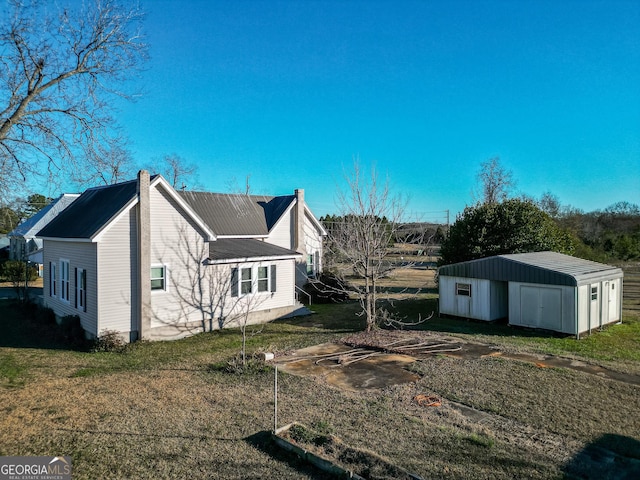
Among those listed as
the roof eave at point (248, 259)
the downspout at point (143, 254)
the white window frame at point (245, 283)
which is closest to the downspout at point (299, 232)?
the roof eave at point (248, 259)

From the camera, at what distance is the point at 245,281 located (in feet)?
61.7

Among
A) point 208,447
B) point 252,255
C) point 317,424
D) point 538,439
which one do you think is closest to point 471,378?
point 538,439

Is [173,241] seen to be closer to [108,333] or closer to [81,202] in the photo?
[108,333]

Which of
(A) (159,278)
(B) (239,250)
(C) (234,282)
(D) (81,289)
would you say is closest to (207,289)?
(C) (234,282)

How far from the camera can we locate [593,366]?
40.6 feet

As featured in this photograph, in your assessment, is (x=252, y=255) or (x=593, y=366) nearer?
(x=593, y=366)

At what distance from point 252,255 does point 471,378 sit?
1034cm

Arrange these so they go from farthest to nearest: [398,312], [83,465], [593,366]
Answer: [398,312] < [593,366] < [83,465]

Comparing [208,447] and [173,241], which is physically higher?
[173,241]

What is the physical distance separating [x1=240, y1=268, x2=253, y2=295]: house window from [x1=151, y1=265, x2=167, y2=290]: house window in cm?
336

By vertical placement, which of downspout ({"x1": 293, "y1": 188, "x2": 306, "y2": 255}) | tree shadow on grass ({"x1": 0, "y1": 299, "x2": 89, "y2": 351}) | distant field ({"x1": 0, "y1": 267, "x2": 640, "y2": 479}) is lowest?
tree shadow on grass ({"x1": 0, "y1": 299, "x2": 89, "y2": 351})

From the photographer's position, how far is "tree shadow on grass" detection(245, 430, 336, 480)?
658 cm

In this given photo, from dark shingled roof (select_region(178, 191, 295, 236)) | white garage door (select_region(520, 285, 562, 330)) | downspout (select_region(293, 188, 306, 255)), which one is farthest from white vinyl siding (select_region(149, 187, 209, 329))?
white garage door (select_region(520, 285, 562, 330))

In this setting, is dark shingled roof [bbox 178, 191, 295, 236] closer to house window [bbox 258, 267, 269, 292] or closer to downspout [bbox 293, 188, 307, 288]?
downspout [bbox 293, 188, 307, 288]
